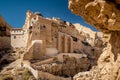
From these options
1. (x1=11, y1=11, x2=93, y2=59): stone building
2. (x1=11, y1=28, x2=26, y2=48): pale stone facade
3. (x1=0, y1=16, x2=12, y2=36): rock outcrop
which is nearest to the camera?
(x1=11, y1=11, x2=93, y2=59): stone building

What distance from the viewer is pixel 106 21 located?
912 cm

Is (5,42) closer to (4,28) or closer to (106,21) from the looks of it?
(4,28)

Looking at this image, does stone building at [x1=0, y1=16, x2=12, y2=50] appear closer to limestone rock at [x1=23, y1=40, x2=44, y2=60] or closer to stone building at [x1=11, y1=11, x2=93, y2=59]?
stone building at [x1=11, y1=11, x2=93, y2=59]

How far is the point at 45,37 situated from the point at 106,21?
139 feet

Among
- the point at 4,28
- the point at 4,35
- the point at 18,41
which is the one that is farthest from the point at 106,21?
the point at 4,28

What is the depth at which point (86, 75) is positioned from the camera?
1284 cm

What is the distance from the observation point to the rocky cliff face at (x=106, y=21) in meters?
8.84

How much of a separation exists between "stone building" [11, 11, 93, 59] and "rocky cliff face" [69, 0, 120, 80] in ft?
124

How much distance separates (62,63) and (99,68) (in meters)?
37.1

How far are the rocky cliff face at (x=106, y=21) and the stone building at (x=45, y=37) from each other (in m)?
37.9

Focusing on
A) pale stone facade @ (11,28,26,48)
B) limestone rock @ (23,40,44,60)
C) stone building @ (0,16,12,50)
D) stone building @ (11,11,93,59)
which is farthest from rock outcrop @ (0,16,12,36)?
limestone rock @ (23,40,44,60)

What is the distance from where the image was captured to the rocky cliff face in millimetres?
8844

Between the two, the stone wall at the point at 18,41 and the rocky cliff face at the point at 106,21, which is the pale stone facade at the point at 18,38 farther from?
the rocky cliff face at the point at 106,21

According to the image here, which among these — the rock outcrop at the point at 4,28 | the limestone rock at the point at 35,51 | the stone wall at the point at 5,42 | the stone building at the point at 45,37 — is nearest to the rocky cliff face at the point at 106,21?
the limestone rock at the point at 35,51
